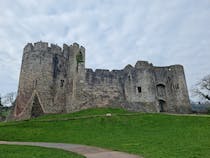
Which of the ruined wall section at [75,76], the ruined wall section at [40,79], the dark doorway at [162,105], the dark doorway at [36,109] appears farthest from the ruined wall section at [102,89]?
the dark doorway at [162,105]

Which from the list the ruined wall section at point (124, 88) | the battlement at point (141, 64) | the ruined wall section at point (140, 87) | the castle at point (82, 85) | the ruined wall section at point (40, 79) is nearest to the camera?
the ruined wall section at point (40, 79)

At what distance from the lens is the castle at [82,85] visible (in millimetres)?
30469

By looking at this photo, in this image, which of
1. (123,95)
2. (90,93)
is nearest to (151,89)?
(123,95)

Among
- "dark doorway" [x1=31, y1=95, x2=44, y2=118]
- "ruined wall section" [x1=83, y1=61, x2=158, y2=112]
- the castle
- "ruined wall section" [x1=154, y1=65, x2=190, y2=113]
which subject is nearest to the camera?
"dark doorway" [x1=31, y1=95, x2=44, y2=118]

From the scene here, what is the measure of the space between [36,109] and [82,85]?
7.15 m

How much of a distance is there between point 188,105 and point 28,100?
950 inches

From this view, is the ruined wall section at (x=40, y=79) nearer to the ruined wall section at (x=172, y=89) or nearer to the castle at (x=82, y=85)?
the castle at (x=82, y=85)

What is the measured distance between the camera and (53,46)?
3275 centimetres

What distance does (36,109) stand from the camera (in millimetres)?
29031

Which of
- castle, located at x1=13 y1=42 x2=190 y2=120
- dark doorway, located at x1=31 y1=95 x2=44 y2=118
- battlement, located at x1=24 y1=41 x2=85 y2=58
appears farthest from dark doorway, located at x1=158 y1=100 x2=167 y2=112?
dark doorway, located at x1=31 y1=95 x2=44 y2=118

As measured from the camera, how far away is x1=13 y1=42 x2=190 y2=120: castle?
100.0ft

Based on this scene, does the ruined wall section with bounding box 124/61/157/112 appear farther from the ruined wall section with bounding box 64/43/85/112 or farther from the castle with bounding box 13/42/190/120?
the ruined wall section with bounding box 64/43/85/112

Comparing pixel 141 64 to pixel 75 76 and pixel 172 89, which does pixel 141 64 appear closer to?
pixel 172 89

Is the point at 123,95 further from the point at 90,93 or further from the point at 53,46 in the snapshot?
the point at 53,46
